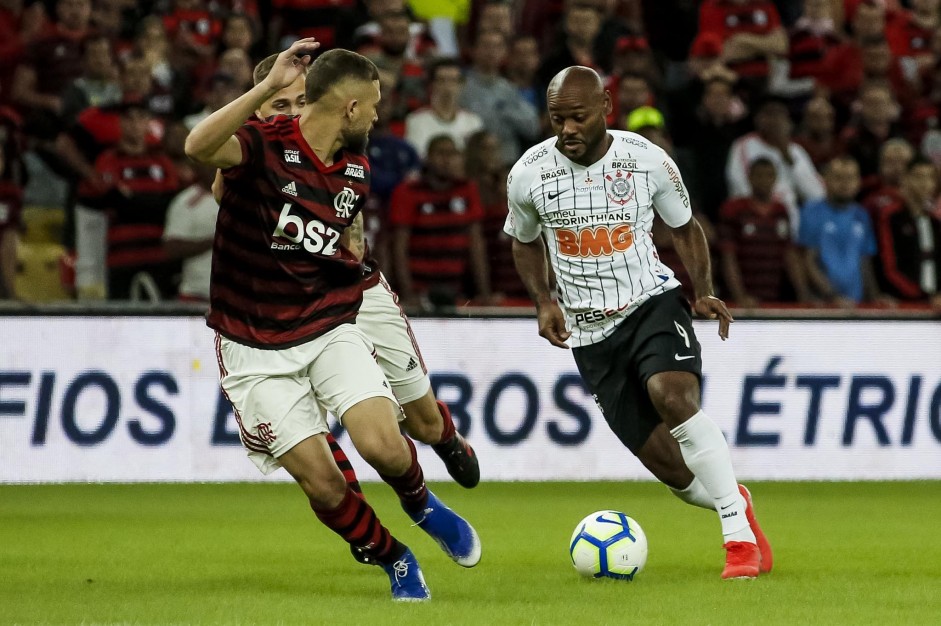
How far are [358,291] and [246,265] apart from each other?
52 centimetres

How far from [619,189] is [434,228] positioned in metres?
5.35

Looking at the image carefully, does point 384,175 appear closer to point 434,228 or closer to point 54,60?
point 434,228

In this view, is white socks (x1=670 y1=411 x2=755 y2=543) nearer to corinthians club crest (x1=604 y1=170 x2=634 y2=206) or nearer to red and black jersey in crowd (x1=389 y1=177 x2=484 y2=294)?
corinthians club crest (x1=604 y1=170 x2=634 y2=206)

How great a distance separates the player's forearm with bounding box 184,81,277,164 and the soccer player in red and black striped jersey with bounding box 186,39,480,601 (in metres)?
0.34

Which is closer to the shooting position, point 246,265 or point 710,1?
point 246,265

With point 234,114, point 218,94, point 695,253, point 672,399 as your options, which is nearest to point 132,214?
point 218,94

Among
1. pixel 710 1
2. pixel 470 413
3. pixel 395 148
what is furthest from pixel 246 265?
pixel 710 1

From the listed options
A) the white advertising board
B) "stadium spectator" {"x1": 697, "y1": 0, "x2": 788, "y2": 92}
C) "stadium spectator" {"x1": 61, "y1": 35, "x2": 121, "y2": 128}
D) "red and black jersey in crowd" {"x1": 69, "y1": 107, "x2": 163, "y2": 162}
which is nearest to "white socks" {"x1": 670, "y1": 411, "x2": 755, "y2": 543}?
the white advertising board

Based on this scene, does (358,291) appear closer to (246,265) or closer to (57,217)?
(246,265)

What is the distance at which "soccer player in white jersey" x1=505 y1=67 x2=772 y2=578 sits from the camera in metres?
6.97

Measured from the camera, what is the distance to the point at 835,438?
1195 cm

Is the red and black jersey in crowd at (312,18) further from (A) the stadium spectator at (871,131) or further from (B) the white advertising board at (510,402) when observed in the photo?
(A) the stadium spectator at (871,131)

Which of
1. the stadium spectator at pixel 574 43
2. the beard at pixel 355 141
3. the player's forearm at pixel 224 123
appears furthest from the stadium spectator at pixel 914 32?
the player's forearm at pixel 224 123

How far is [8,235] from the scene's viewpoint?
1212 cm
